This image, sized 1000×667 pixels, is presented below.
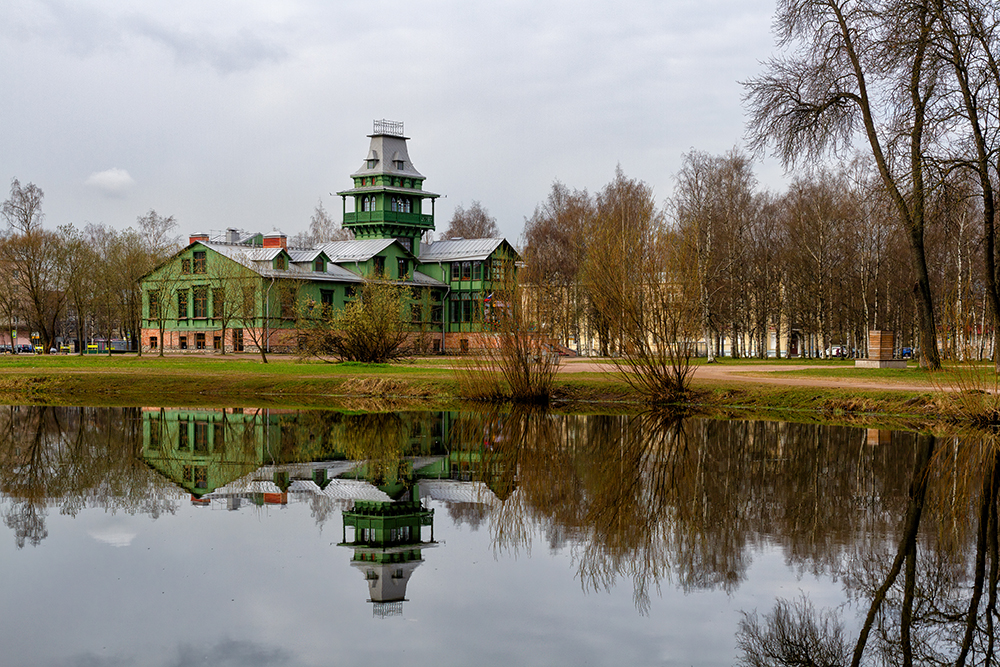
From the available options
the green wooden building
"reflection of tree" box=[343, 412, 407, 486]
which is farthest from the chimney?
"reflection of tree" box=[343, 412, 407, 486]

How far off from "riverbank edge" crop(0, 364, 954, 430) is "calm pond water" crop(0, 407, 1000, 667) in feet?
22.4

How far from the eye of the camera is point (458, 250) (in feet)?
236

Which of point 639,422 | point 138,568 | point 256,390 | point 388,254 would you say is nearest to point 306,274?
point 388,254

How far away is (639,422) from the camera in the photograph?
22.0 meters

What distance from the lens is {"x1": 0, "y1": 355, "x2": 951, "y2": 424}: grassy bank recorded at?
2433 centimetres

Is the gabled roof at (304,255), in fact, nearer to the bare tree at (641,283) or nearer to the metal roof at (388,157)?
the metal roof at (388,157)

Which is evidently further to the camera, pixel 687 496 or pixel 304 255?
pixel 304 255

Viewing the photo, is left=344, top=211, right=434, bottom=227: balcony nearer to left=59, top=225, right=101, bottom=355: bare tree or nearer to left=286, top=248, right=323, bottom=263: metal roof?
left=286, top=248, right=323, bottom=263: metal roof

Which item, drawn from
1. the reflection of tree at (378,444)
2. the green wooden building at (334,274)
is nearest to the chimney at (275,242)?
the green wooden building at (334,274)

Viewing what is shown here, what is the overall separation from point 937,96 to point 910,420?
10.9 meters

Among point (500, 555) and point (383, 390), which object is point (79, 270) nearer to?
point (383, 390)

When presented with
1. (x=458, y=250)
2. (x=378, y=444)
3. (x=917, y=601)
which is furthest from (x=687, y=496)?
(x=458, y=250)

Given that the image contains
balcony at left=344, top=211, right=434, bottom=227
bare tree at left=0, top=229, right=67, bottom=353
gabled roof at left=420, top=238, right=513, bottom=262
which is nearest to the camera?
bare tree at left=0, top=229, right=67, bottom=353

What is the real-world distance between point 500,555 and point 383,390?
73.8 feet
